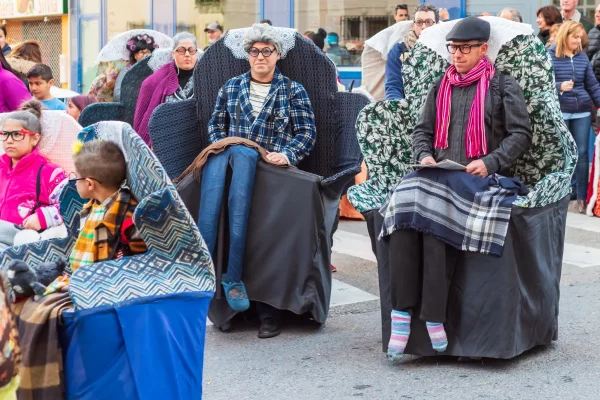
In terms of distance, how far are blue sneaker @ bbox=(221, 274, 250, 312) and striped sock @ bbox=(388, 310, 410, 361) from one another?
98 cm

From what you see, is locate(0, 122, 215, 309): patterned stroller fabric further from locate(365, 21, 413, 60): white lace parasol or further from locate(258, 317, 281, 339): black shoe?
locate(365, 21, 413, 60): white lace parasol

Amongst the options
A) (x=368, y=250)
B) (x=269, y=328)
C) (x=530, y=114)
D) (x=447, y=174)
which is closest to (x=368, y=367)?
(x=269, y=328)

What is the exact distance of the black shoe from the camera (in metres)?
5.85

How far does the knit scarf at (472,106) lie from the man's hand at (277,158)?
87 cm

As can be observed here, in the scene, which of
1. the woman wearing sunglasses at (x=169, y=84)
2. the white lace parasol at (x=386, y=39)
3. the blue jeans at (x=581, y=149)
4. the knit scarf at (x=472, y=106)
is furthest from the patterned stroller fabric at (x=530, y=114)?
the blue jeans at (x=581, y=149)

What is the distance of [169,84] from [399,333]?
128 inches

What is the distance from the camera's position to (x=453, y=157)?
17.8 feet

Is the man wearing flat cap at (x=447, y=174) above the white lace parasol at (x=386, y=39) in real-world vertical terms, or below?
below

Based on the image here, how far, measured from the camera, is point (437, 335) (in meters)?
5.07

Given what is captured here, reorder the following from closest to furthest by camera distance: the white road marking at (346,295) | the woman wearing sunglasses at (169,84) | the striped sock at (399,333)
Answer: the striped sock at (399,333), the white road marking at (346,295), the woman wearing sunglasses at (169,84)

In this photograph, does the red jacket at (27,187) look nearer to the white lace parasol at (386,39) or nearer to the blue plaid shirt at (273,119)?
the blue plaid shirt at (273,119)

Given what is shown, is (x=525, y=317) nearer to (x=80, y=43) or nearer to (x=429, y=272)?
(x=429, y=272)

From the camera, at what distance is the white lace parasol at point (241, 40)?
638cm

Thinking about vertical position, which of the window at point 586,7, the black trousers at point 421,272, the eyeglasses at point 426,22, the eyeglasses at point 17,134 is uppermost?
the window at point 586,7
